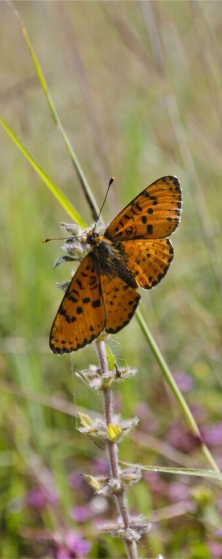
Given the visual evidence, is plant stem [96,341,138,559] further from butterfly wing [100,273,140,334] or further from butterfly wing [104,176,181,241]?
butterfly wing [104,176,181,241]

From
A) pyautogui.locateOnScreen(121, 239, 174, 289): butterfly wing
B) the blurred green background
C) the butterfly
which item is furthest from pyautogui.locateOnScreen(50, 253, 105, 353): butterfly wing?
the blurred green background

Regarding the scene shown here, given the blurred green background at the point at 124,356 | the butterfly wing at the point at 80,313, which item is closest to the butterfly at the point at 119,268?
→ the butterfly wing at the point at 80,313

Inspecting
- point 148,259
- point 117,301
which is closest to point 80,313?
point 117,301

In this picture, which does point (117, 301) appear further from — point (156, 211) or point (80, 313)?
point (156, 211)

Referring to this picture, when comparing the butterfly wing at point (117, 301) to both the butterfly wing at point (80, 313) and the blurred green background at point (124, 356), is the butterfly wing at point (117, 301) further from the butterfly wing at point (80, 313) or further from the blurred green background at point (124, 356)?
the blurred green background at point (124, 356)

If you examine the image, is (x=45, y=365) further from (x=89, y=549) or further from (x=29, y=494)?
(x=89, y=549)

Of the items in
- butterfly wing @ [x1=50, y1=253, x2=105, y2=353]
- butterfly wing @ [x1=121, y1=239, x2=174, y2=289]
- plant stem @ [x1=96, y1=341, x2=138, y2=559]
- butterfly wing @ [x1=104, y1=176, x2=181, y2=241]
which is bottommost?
plant stem @ [x1=96, y1=341, x2=138, y2=559]

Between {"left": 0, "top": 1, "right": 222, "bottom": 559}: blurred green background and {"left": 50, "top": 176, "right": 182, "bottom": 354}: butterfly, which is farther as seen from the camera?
{"left": 0, "top": 1, "right": 222, "bottom": 559}: blurred green background

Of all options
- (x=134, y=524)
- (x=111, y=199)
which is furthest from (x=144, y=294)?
(x=134, y=524)
